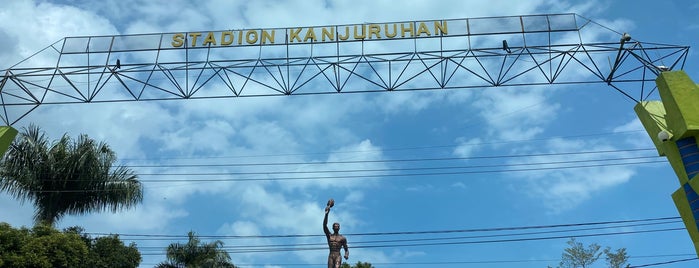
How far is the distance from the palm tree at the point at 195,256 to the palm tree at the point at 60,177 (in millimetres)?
3070

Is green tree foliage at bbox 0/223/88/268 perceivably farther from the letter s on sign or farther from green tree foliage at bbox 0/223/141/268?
the letter s on sign

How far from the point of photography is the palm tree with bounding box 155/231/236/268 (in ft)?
89.3

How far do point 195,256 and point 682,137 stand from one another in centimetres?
2016

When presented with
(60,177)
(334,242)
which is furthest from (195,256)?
(334,242)

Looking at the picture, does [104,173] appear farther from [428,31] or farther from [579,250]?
[579,250]

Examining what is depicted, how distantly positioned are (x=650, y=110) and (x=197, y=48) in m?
15.0

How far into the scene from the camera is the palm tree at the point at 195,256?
2722cm

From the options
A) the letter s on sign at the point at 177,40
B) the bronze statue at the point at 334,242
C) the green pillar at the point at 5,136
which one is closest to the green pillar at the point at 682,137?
the bronze statue at the point at 334,242

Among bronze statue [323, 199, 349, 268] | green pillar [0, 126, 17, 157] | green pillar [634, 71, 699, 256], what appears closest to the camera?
bronze statue [323, 199, 349, 268]

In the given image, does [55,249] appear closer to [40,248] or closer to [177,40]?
[40,248]

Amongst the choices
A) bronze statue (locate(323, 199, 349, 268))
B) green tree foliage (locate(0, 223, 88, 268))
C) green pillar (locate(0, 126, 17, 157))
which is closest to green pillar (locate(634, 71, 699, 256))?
bronze statue (locate(323, 199, 349, 268))

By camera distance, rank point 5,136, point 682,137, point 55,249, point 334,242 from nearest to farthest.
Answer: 1. point 334,242
2. point 682,137
3. point 5,136
4. point 55,249

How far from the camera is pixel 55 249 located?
20.7m

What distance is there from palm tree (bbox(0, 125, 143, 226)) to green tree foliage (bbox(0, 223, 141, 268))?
1526mm
